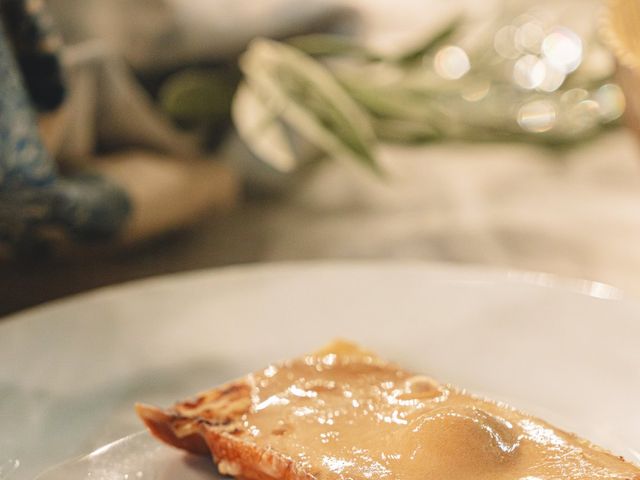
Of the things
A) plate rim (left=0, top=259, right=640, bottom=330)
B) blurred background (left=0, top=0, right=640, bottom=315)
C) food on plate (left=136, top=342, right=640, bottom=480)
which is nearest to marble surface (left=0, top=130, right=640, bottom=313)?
blurred background (left=0, top=0, right=640, bottom=315)

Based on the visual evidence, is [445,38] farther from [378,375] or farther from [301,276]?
[378,375]

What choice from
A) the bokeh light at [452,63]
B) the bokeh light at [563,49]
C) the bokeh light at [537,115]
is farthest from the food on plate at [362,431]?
the bokeh light at [563,49]

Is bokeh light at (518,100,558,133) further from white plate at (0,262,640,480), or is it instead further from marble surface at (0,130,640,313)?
white plate at (0,262,640,480)

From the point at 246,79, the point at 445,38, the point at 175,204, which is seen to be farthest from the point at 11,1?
the point at 445,38

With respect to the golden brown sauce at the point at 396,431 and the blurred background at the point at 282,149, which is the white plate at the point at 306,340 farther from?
the blurred background at the point at 282,149

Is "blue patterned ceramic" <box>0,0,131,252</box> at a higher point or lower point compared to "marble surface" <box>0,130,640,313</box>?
higher

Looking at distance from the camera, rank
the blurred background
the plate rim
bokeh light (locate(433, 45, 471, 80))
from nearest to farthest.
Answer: the plate rim
the blurred background
bokeh light (locate(433, 45, 471, 80))

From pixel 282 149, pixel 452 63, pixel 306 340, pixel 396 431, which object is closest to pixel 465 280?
pixel 306 340
